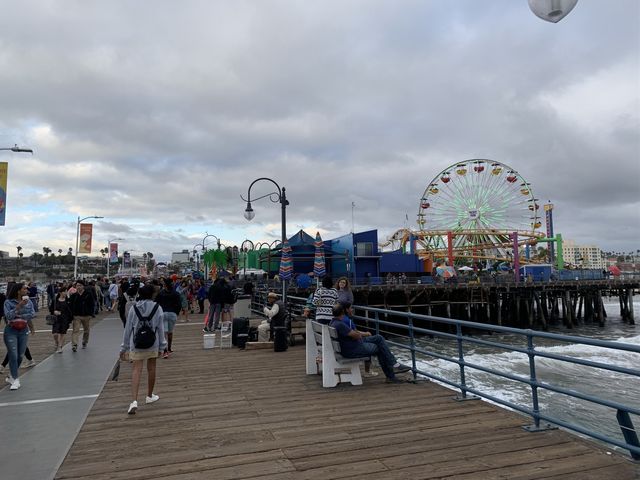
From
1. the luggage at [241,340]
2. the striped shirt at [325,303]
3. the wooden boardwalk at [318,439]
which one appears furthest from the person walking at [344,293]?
the luggage at [241,340]

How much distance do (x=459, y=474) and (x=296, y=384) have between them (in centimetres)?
366

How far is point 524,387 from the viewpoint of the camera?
1308 cm

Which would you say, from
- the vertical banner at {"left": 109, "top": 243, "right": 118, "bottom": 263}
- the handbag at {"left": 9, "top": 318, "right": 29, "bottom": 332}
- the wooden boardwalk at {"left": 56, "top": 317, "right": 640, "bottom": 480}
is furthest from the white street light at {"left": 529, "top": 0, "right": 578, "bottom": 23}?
the vertical banner at {"left": 109, "top": 243, "right": 118, "bottom": 263}

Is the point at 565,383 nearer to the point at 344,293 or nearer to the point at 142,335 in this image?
the point at 344,293

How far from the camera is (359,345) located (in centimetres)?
663

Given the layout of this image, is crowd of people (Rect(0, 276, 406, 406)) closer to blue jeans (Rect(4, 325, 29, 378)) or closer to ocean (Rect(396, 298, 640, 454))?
blue jeans (Rect(4, 325, 29, 378))

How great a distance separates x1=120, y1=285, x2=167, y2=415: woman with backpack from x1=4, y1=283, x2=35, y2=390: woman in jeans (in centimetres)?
277

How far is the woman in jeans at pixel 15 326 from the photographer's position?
7.35 meters

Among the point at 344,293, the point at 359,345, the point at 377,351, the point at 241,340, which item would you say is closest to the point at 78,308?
the point at 241,340

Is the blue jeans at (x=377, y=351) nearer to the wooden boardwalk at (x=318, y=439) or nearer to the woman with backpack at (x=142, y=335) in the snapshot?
the wooden boardwalk at (x=318, y=439)

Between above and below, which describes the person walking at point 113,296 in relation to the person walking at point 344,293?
below

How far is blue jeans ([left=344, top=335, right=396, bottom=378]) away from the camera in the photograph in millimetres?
6641

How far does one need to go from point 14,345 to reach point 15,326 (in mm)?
311

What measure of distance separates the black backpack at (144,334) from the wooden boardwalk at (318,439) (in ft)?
2.72
